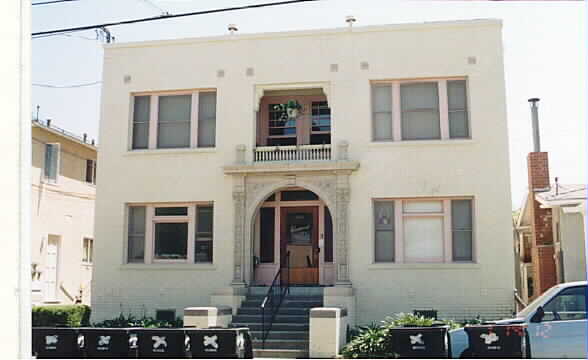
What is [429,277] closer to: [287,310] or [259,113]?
[287,310]

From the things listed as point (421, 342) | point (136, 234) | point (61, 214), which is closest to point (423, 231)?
point (421, 342)

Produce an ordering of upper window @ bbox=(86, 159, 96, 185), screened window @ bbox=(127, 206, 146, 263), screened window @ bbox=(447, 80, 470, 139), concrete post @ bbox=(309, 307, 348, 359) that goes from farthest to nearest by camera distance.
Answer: upper window @ bbox=(86, 159, 96, 185), screened window @ bbox=(127, 206, 146, 263), screened window @ bbox=(447, 80, 470, 139), concrete post @ bbox=(309, 307, 348, 359)

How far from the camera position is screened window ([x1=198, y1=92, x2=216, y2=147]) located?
677 inches

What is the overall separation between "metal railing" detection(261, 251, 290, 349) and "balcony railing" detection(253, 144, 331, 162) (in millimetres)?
2277

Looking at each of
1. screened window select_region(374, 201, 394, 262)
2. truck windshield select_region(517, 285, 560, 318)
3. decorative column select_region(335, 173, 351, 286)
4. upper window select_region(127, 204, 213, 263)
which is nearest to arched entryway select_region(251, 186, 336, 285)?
decorative column select_region(335, 173, 351, 286)

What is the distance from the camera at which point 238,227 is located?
16469 millimetres

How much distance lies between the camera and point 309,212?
57.0 feet

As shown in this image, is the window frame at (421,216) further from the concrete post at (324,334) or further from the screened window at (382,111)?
the concrete post at (324,334)

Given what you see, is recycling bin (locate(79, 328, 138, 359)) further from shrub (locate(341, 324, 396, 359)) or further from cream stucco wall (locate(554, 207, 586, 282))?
cream stucco wall (locate(554, 207, 586, 282))

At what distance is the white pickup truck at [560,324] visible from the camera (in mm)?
10078

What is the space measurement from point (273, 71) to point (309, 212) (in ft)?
11.4

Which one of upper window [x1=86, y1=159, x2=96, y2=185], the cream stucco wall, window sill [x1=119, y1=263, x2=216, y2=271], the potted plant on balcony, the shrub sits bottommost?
the shrub

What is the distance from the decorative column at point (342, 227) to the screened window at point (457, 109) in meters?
2.68

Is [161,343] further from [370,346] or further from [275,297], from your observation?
[275,297]
